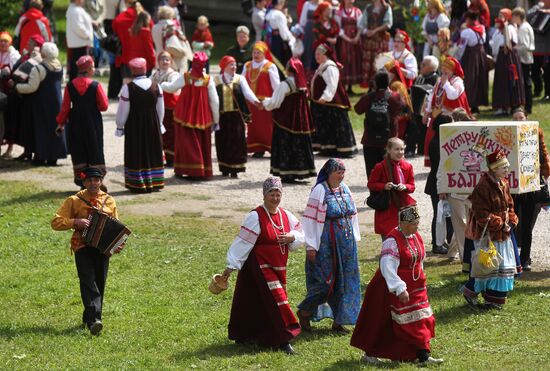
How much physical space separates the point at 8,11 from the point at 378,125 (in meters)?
15.9

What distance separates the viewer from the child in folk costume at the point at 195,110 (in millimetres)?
18078

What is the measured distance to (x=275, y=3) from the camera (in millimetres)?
26906

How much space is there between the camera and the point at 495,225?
11.6 m

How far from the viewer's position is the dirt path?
16.1m

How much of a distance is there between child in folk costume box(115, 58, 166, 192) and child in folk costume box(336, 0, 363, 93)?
8671 millimetres

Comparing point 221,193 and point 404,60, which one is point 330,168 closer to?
point 221,193

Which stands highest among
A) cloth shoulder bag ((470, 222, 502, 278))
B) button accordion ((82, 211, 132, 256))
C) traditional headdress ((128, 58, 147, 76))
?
traditional headdress ((128, 58, 147, 76))

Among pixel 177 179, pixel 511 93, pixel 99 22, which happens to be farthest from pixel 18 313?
pixel 99 22

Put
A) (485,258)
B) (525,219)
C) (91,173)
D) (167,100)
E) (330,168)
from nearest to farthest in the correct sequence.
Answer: (330,168) < (91,173) < (485,258) < (525,219) < (167,100)

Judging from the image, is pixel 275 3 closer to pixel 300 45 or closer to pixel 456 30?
pixel 300 45

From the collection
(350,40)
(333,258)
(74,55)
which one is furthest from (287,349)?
(350,40)

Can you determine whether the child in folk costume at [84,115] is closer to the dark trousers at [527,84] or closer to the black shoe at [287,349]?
the black shoe at [287,349]

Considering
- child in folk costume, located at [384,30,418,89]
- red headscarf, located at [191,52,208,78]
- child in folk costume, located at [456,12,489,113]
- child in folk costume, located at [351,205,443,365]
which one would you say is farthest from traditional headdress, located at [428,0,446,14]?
child in folk costume, located at [351,205,443,365]

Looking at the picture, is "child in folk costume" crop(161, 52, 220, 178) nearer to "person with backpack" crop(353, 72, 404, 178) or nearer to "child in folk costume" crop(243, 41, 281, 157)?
"child in folk costume" crop(243, 41, 281, 157)
